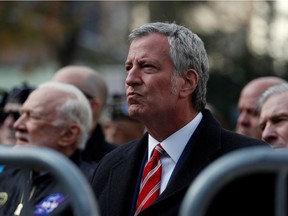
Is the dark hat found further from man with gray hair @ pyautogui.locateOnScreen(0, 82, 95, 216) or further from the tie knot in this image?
the tie knot

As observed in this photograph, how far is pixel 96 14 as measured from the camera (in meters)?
35.5

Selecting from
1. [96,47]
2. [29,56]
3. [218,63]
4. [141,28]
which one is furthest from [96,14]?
[141,28]

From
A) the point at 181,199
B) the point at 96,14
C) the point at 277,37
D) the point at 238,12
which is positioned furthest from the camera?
→ the point at 96,14

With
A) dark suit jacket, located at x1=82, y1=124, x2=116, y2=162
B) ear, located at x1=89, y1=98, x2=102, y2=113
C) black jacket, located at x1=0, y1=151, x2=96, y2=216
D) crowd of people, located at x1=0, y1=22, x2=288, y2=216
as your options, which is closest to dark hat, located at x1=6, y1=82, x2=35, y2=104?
ear, located at x1=89, y1=98, x2=102, y2=113

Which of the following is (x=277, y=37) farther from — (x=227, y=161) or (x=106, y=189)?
(x=227, y=161)

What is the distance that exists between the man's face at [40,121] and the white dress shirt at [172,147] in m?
1.87

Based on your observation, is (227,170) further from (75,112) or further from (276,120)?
(75,112)

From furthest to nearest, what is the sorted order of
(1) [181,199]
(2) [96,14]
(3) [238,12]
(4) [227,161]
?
(2) [96,14] < (3) [238,12] < (1) [181,199] < (4) [227,161]

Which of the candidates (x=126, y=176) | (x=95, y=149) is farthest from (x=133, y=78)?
(x=95, y=149)

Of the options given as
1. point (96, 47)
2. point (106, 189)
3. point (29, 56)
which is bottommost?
point (96, 47)

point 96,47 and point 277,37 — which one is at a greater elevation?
point 277,37

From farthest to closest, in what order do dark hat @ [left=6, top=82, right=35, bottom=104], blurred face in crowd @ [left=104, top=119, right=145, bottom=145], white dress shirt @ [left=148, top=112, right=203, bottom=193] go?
blurred face in crowd @ [left=104, top=119, right=145, bottom=145]
dark hat @ [left=6, top=82, right=35, bottom=104]
white dress shirt @ [left=148, top=112, right=203, bottom=193]

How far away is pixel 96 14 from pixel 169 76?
101 ft

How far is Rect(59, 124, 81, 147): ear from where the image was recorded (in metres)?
6.53
